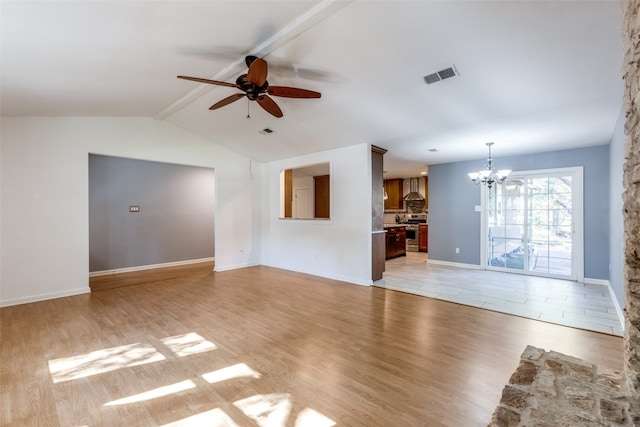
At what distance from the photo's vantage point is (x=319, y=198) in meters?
9.50

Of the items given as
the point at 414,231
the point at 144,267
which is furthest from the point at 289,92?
the point at 414,231

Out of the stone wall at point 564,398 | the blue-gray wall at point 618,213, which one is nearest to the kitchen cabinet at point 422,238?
the blue-gray wall at point 618,213

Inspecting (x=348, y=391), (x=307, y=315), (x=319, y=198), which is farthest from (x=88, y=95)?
(x=319, y=198)

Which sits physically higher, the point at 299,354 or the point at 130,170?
the point at 130,170

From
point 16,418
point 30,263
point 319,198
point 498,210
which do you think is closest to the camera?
point 16,418

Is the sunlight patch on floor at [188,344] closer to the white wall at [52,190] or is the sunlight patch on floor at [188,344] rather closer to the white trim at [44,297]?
the white trim at [44,297]

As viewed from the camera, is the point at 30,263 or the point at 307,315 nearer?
the point at 307,315

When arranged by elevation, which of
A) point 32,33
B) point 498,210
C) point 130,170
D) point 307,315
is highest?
point 32,33

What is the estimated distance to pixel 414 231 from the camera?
9070 mm

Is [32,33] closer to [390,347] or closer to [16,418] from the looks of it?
[16,418]

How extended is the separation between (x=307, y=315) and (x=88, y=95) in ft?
13.5

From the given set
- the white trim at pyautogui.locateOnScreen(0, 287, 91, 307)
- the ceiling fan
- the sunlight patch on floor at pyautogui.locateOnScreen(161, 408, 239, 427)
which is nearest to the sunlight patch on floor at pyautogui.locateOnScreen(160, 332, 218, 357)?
the sunlight patch on floor at pyautogui.locateOnScreen(161, 408, 239, 427)

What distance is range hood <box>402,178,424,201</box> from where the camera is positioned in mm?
9047

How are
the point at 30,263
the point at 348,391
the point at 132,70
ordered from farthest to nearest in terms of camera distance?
the point at 30,263
the point at 132,70
the point at 348,391
